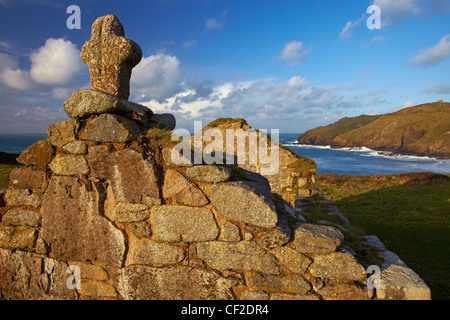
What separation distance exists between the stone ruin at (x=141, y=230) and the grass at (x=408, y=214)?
3.40 metres

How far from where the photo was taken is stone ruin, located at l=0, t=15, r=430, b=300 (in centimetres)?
288

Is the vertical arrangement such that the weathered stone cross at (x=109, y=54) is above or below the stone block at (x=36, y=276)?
above

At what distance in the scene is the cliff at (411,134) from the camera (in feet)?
209

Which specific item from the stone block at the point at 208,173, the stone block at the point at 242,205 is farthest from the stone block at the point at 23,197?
the stone block at the point at 242,205

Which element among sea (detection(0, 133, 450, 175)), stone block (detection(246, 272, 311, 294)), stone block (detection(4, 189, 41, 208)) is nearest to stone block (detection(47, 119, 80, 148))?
stone block (detection(4, 189, 41, 208))

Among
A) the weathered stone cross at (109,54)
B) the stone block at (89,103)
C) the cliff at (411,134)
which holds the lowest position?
the stone block at (89,103)

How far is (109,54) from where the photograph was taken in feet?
11.4

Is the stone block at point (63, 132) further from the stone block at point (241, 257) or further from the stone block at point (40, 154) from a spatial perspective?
the stone block at point (241, 257)

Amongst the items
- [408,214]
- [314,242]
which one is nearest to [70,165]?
[314,242]

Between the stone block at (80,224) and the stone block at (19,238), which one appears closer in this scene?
the stone block at (80,224)

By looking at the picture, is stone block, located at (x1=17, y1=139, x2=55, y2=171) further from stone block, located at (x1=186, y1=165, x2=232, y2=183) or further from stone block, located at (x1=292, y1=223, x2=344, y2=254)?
stone block, located at (x1=292, y1=223, x2=344, y2=254)

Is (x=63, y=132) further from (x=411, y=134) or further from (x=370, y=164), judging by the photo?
(x=411, y=134)

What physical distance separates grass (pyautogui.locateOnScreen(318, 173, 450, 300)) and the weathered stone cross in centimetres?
636

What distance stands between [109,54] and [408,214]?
12094mm
